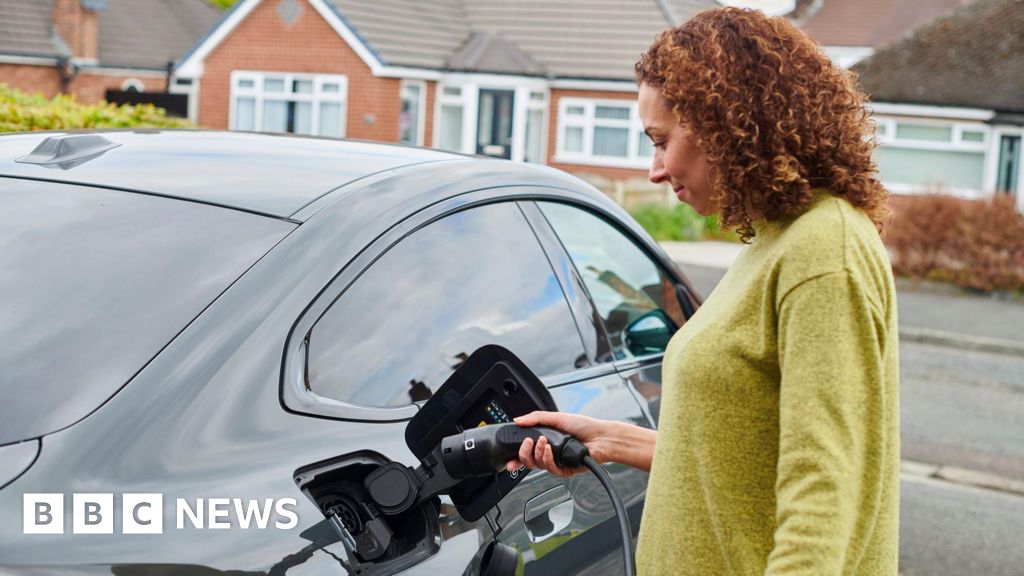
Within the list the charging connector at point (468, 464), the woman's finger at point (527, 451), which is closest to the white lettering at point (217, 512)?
the charging connector at point (468, 464)

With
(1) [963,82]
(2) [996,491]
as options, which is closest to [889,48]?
(1) [963,82]

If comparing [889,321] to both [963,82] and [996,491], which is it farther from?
[963,82]

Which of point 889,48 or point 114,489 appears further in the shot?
point 889,48

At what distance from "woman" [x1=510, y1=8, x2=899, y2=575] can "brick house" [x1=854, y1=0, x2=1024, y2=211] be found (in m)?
27.4

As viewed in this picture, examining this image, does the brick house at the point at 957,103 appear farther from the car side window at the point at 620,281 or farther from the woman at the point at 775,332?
the woman at the point at 775,332

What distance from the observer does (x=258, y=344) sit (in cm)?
224

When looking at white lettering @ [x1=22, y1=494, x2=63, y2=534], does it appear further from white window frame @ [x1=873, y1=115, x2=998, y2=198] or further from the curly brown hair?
white window frame @ [x1=873, y1=115, x2=998, y2=198]

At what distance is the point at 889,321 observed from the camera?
6.35ft

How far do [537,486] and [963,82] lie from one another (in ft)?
93.8

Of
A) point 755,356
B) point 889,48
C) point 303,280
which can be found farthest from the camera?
point 889,48

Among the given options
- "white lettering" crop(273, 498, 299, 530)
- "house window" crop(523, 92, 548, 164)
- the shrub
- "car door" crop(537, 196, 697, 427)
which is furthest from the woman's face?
"house window" crop(523, 92, 548, 164)

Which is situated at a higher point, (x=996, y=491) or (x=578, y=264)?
(x=578, y=264)

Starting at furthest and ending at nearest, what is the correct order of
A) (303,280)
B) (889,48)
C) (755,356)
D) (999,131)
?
(889,48) < (999,131) < (303,280) < (755,356)

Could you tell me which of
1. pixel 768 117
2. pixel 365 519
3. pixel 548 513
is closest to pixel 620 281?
pixel 548 513
